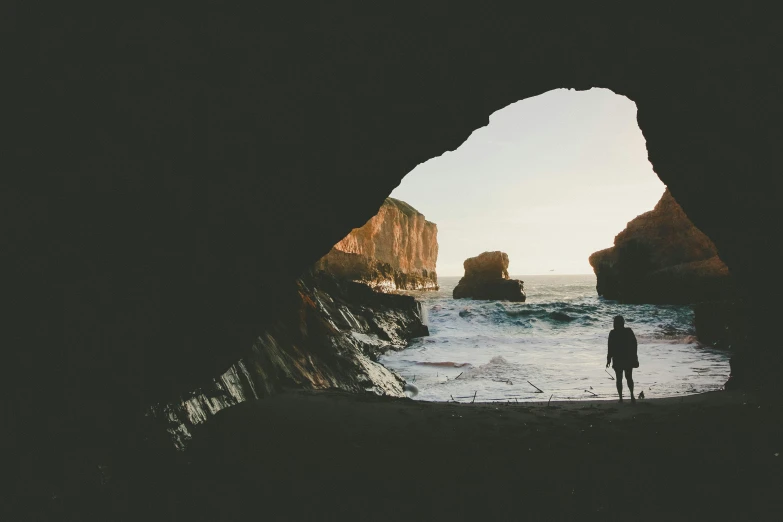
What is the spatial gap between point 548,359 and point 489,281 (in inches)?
1160

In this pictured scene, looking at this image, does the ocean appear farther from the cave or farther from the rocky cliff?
the rocky cliff

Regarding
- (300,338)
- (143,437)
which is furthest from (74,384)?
(300,338)

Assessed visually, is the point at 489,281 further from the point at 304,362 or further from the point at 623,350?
the point at 304,362

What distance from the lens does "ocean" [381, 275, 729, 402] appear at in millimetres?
8570

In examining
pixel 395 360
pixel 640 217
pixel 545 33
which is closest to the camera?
pixel 545 33

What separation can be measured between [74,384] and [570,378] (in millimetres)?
10135

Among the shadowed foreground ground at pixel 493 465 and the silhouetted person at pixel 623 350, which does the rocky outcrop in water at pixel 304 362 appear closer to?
the shadowed foreground ground at pixel 493 465

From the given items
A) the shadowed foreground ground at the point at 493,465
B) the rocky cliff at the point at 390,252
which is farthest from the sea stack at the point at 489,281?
the shadowed foreground ground at the point at 493,465

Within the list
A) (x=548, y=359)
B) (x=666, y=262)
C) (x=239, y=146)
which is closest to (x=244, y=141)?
(x=239, y=146)

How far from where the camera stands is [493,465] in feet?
11.7

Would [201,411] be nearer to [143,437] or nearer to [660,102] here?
[143,437]

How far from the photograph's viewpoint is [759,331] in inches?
221

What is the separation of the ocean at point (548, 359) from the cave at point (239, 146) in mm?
3827

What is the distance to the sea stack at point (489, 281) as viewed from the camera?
40000mm
